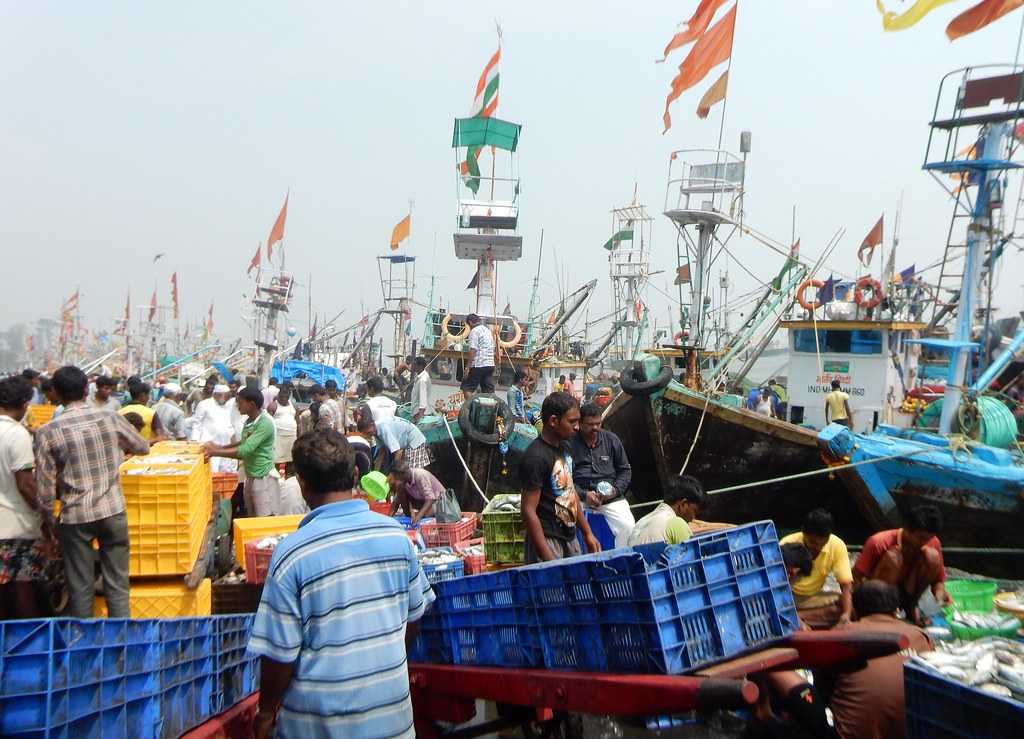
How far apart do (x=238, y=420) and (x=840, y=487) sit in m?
8.43

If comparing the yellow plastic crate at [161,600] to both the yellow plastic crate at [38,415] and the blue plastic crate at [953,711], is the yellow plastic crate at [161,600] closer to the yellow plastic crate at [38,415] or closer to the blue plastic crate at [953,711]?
the blue plastic crate at [953,711]

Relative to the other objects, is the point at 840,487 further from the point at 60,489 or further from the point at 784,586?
the point at 60,489

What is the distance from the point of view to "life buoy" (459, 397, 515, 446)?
12.2 metres

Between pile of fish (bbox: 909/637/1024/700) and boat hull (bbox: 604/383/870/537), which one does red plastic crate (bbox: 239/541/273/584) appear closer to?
pile of fish (bbox: 909/637/1024/700)

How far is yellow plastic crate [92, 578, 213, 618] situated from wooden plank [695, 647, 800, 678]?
3.39 m

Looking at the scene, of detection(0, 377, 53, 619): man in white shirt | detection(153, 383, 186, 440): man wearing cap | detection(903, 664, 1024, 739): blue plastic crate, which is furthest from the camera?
detection(153, 383, 186, 440): man wearing cap

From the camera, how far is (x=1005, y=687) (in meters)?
2.81

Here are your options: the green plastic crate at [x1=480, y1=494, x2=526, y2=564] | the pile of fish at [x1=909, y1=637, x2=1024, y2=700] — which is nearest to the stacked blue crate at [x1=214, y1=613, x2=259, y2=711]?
the green plastic crate at [x1=480, y1=494, x2=526, y2=564]

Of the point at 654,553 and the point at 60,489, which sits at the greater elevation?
the point at 654,553

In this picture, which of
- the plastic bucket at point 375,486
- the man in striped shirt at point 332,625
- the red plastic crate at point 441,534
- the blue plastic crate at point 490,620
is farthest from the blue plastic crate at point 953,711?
the plastic bucket at point 375,486

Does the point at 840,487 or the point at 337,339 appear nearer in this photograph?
the point at 840,487

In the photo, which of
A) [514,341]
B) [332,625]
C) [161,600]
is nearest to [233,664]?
[161,600]

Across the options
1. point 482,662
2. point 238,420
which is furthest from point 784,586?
point 238,420

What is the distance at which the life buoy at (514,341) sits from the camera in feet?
54.9
